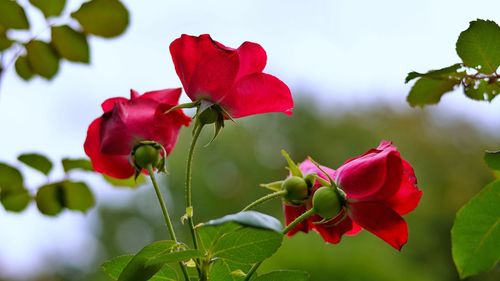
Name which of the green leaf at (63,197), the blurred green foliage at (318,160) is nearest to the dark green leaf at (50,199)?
the green leaf at (63,197)

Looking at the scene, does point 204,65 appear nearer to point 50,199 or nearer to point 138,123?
point 138,123

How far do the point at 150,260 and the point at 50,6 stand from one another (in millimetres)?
376

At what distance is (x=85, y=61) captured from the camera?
0.65 meters

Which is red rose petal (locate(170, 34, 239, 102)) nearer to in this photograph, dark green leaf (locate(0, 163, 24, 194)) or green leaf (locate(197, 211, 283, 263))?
green leaf (locate(197, 211, 283, 263))

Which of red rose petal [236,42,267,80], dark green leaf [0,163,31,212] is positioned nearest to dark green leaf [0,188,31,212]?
dark green leaf [0,163,31,212]

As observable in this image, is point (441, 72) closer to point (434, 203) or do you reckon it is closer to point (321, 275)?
point (321, 275)

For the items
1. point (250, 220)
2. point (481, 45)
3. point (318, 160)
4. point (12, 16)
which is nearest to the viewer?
point (250, 220)

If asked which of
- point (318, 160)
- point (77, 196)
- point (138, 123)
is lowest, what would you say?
point (318, 160)

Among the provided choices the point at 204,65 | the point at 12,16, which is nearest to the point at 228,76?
the point at 204,65

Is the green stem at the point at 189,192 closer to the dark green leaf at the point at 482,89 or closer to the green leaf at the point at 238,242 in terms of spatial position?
the green leaf at the point at 238,242

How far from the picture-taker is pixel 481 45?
0.40 m

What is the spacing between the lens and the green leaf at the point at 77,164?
63 cm

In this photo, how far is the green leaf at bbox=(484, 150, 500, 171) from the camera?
0.36 meters

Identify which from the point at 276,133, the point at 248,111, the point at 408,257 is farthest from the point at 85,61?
the point at 276,133
